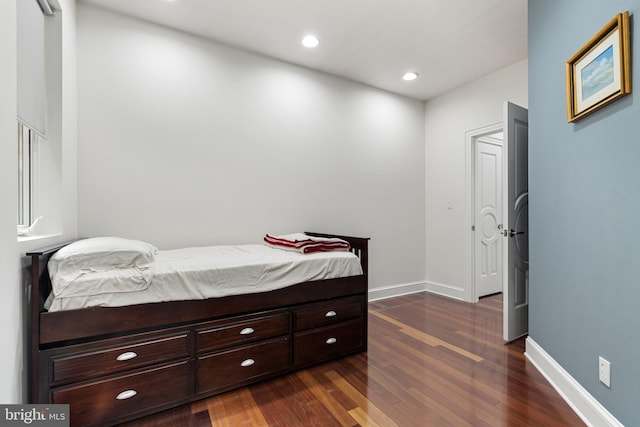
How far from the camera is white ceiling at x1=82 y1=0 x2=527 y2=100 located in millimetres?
2324

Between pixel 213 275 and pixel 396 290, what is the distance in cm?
278

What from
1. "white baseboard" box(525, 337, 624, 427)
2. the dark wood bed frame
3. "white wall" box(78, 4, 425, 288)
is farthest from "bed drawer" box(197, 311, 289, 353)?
"white baseboard" box(525, 337, 624, 427)

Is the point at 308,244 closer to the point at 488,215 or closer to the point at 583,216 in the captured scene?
the point at 583,216

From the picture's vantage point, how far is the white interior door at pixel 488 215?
3.79 metres

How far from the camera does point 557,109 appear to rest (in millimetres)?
1902

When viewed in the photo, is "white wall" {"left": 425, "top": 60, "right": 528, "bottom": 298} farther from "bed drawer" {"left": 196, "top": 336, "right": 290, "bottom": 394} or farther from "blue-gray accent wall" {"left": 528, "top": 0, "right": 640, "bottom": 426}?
"bed drawer" {"left": 196, "top": 336, "right": 290, "bottom": 394}

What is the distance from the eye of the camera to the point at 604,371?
1.42m

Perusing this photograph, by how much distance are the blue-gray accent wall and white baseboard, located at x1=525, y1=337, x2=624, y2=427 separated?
36mm

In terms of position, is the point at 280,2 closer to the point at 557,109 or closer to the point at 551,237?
the point at 557,109

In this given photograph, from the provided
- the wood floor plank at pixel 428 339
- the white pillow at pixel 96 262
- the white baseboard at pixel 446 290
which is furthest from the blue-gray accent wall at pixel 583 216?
the white pillow at pixel 96 262

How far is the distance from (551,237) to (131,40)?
3.47 metres

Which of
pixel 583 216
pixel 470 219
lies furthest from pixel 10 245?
pixel 470 219

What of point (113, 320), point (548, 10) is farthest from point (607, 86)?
point (113, 320)

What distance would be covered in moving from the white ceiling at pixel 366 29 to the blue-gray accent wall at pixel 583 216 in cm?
51
